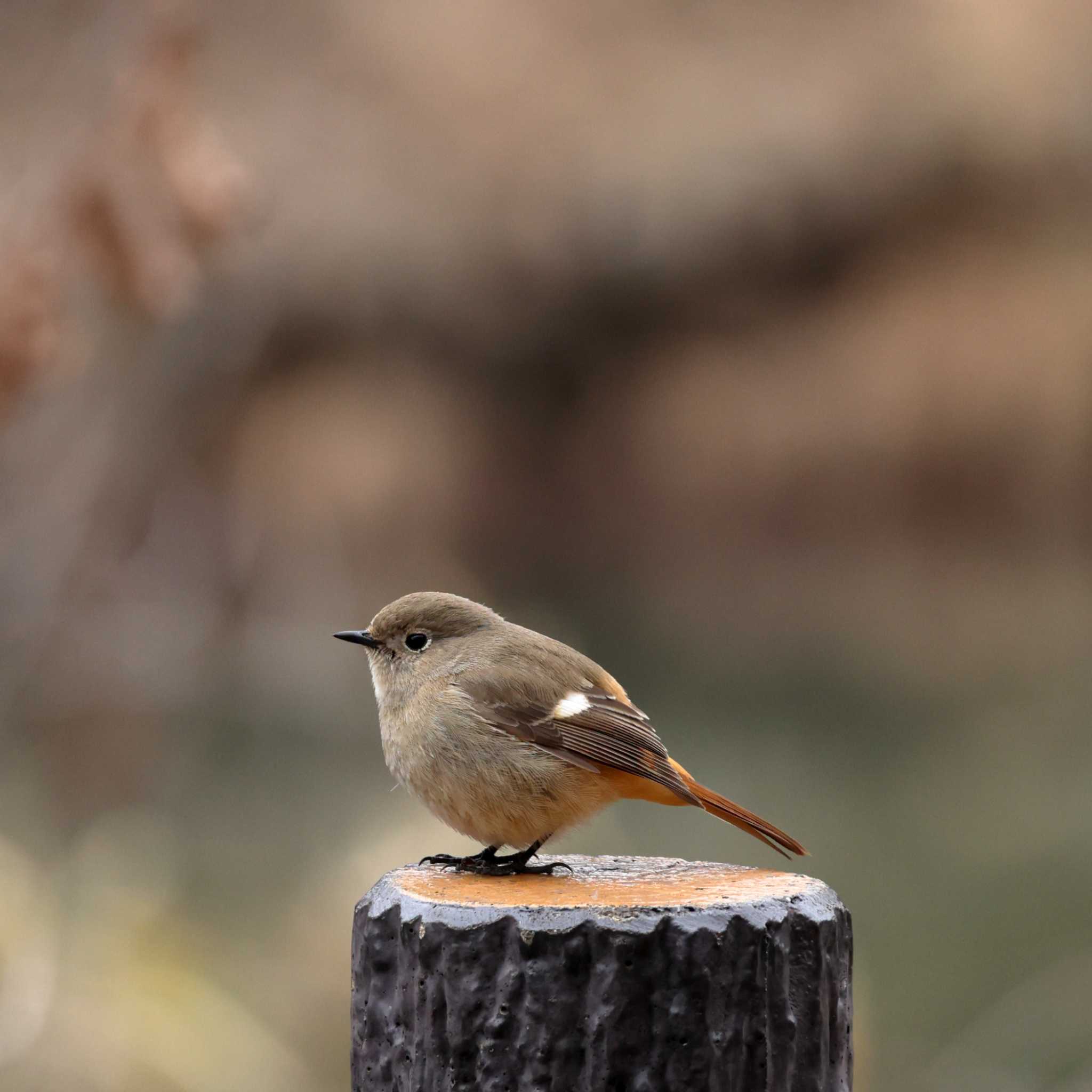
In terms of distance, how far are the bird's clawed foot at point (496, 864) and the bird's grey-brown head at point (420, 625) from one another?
36 centimetres

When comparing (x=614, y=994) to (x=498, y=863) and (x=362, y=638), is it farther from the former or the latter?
(x=362, y=638)

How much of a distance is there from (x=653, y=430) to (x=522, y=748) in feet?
27.7

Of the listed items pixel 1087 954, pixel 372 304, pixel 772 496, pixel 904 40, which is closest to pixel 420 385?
pixel 372 304

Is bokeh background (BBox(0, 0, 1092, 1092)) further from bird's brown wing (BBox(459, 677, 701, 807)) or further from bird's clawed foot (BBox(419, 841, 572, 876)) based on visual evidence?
bird's clawed foot (BBox(419, 841, 572, 876))

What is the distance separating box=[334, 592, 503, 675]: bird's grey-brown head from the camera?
229cm

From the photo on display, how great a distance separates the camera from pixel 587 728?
2074mm

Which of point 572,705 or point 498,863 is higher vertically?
point 572,705

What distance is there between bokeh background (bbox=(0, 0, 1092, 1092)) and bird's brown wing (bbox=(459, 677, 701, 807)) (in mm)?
4495

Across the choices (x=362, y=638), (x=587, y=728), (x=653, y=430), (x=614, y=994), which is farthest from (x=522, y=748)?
(x=653, y=430)

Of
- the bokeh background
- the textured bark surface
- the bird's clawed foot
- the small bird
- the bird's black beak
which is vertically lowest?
the textured bark surface

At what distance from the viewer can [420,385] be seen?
10.1 metres

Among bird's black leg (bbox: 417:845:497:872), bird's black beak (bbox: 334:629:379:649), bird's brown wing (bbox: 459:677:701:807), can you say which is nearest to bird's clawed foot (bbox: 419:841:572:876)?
bird's black leg (bbox: 417:845:497:872)

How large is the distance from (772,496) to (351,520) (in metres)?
2.88

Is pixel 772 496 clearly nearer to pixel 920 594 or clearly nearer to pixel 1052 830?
pixel 920 594
